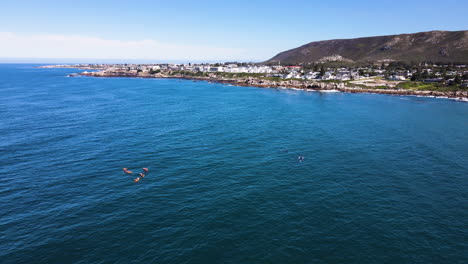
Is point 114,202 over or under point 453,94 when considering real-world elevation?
under

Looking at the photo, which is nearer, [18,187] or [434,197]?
[434,197]

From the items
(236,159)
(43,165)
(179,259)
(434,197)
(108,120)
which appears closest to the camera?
(179,259)

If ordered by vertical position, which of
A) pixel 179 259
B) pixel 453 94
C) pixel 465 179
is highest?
pixel 453 94

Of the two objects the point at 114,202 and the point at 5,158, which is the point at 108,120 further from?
the point at 114,202

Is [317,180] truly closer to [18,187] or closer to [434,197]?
[434,197]

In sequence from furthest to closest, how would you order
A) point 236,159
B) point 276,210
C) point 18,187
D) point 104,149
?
point 104,149 < point 236,159 < point 18,187 < point 276,210

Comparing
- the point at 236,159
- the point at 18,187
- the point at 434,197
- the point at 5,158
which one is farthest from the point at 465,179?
the point at 5,158

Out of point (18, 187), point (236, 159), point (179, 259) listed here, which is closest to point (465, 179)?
point (236, 159)
